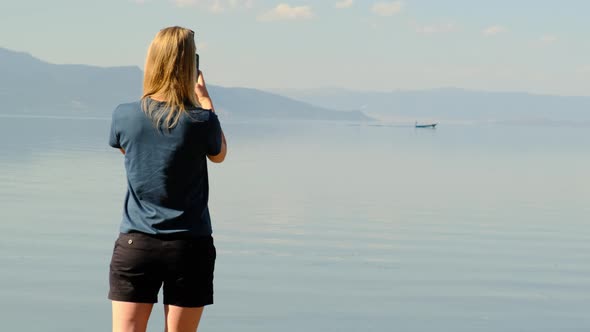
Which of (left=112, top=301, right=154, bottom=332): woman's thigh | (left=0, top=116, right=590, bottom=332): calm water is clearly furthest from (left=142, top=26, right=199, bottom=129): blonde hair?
(left=0, top=116, right=590, bottom=332): calm water

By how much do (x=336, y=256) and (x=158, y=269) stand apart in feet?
45.9

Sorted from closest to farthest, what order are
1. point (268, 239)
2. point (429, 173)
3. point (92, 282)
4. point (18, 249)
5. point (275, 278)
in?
point (92, 282) < point (275, 278) < point (18, 249) < point (268, 239) < point (429, 173)

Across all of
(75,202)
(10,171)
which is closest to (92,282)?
(75,202)

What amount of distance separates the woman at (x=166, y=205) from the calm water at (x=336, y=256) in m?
6.38

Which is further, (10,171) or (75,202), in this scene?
(10,171)

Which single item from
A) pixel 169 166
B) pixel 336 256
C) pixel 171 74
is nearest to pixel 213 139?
pixel 169 166

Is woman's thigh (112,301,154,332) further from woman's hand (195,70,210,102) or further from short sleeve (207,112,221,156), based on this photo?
woman's hand (195,70,210,102)

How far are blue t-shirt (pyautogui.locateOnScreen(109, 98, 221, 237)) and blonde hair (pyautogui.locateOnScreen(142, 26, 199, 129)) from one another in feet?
0.11

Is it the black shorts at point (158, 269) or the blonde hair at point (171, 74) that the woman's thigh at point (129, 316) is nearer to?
the black shorts at point (158, 269)

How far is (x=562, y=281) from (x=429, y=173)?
118 ft

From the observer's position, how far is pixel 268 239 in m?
21.5

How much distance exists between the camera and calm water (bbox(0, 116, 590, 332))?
12.7 m

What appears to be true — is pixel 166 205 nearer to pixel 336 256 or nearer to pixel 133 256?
pixel 133 256

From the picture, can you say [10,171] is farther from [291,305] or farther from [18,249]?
[291,305]
